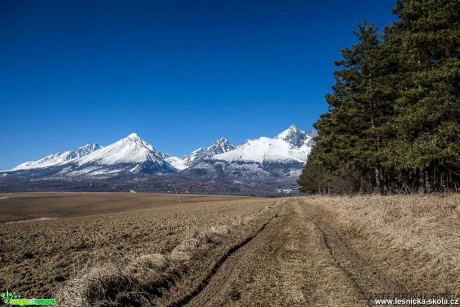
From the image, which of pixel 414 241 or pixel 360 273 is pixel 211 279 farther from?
pixel 414 241

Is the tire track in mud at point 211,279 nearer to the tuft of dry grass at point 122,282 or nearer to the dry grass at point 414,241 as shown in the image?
the tuft of dry grass at point 122,282

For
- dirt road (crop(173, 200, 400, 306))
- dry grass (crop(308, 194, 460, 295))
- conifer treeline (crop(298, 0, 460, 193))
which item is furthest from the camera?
conifer treeline (crop(298, 0, 460, 193))

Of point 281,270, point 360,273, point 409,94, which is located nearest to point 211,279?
point 281,270

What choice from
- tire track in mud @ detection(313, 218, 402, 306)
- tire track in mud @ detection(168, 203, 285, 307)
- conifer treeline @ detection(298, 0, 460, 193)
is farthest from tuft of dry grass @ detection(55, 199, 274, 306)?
conifer treeline @ detection(298, 0, 460, 193)

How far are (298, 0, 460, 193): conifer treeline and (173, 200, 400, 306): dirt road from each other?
1100 centimetres

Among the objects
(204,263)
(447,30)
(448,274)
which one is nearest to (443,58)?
(447,30)

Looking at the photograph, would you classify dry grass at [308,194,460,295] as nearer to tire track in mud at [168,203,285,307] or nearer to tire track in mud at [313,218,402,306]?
tire track in mud at [313,218,402,306]

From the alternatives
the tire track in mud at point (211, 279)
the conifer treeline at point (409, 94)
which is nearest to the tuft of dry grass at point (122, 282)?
the tire track in mud at point (211, 279)

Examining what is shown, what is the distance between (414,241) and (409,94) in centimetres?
1283

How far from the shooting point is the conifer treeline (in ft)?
53.5

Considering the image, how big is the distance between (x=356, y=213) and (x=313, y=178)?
177 feet

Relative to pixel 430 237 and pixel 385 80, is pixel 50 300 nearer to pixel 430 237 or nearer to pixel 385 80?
pixel 430 237

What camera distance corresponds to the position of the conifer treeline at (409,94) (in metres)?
16.3

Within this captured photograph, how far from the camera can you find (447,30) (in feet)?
53.9
